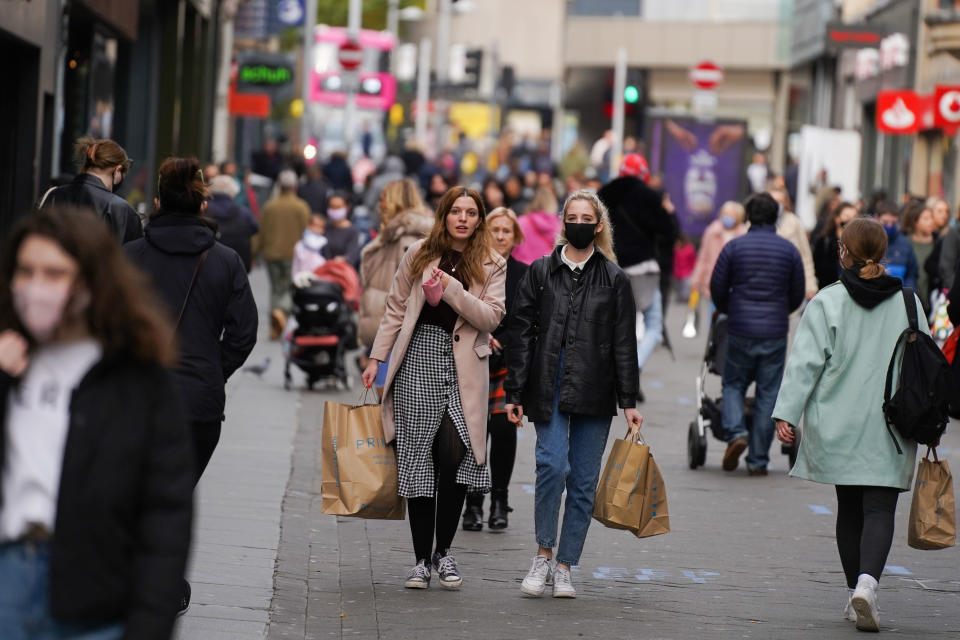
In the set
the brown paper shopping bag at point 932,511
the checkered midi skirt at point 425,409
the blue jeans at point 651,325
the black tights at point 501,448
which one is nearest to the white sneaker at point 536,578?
the checkered midi skirt at point 425,409

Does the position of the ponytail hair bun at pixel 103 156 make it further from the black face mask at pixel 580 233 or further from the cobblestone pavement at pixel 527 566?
the black face mask at pixel 580 233

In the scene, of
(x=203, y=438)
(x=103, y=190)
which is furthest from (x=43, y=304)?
(x=103, y=190)

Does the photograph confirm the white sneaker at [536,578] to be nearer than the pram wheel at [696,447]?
Yes

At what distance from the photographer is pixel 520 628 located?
7289mm

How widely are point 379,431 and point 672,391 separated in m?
9.44

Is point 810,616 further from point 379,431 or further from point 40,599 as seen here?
point 40,599

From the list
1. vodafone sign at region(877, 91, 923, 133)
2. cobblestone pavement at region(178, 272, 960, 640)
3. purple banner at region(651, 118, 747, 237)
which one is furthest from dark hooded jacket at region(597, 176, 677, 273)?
vodafone sign at region(877, 91, 923, 133)

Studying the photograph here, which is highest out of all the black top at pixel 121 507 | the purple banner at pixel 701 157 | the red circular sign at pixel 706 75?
the red circular sign at pixel 706 75

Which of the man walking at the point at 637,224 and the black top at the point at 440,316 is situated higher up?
the man walking at the point at 637,224

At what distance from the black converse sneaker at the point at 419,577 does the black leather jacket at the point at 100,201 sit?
79.0 inches

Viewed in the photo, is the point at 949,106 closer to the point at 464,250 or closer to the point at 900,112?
the point at 900,112

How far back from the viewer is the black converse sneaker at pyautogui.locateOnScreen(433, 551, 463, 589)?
798cm

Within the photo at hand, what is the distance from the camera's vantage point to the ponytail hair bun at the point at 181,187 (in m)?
6.74

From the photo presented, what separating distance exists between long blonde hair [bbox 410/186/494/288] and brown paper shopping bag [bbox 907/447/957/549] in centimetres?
204
